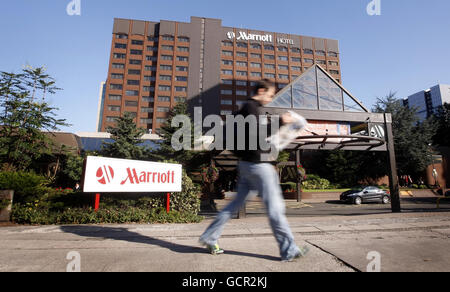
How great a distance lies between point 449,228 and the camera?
12.7 feet

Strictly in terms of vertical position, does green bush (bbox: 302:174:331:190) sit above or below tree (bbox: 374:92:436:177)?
below

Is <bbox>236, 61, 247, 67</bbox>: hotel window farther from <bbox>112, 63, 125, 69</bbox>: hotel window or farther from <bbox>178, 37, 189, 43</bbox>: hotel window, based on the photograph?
<bbox>112, 63, 125, 69</bbox>: hotel window

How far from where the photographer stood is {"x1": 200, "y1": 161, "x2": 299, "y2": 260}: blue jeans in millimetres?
2246

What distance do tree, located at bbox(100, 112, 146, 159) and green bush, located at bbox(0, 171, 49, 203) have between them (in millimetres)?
14967

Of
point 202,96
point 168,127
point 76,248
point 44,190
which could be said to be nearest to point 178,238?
point 76,248

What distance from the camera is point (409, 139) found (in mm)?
24625

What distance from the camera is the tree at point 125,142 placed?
2116 cm

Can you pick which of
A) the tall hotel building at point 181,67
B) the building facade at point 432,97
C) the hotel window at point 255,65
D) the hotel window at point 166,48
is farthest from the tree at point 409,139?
the building facade at point 432,97

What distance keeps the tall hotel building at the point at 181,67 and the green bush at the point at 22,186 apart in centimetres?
5032

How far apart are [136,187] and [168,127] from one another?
15313 mm

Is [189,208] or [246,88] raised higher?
[246,88]

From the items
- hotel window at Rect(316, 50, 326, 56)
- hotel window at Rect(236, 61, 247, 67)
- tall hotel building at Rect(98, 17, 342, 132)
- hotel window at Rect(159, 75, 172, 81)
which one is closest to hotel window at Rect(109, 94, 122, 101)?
tall hotel building at Rect(98, 17, 342, 132)

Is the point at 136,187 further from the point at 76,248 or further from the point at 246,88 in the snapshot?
the point at 246,88

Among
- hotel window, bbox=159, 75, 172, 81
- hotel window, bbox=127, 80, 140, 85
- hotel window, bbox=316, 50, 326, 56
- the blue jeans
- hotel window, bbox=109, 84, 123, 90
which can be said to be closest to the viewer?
the blue jeans
